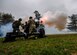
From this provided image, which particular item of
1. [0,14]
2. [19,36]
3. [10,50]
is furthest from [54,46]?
[0,14]

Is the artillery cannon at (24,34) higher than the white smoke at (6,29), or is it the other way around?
the white smoke at (6,29)

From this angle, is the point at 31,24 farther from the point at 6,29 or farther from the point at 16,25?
the point at 6,29

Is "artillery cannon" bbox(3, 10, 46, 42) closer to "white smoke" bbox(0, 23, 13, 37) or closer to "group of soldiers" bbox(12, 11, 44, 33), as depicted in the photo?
"group of soldiers" bbox(12, 11, 44, 33)

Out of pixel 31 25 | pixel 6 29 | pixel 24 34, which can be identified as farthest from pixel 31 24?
pixel 6 29

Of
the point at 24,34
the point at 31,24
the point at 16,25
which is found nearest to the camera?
the point at 24,34

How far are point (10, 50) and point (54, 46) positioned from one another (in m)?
3.36

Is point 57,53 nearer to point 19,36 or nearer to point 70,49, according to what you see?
point 70,49

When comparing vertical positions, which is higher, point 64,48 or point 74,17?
point 74,17

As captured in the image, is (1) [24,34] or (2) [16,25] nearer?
(1) [24,34]

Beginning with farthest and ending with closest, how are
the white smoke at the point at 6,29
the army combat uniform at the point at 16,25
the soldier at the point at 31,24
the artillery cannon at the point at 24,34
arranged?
1. the white smoke at the point at 6,29
2. the soldier at the point at 31,24
3. the army combat uniform at the point at 16,25
4. the artillery cannon at the point at 24,34

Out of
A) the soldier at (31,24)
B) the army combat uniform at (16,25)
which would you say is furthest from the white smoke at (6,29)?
the soldier at (31,24)

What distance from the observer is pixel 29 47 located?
22234 mm

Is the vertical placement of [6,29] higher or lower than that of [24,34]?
Answer: higher

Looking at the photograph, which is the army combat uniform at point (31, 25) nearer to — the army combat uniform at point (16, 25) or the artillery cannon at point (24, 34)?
the artillery cannon at point (24, 34)
